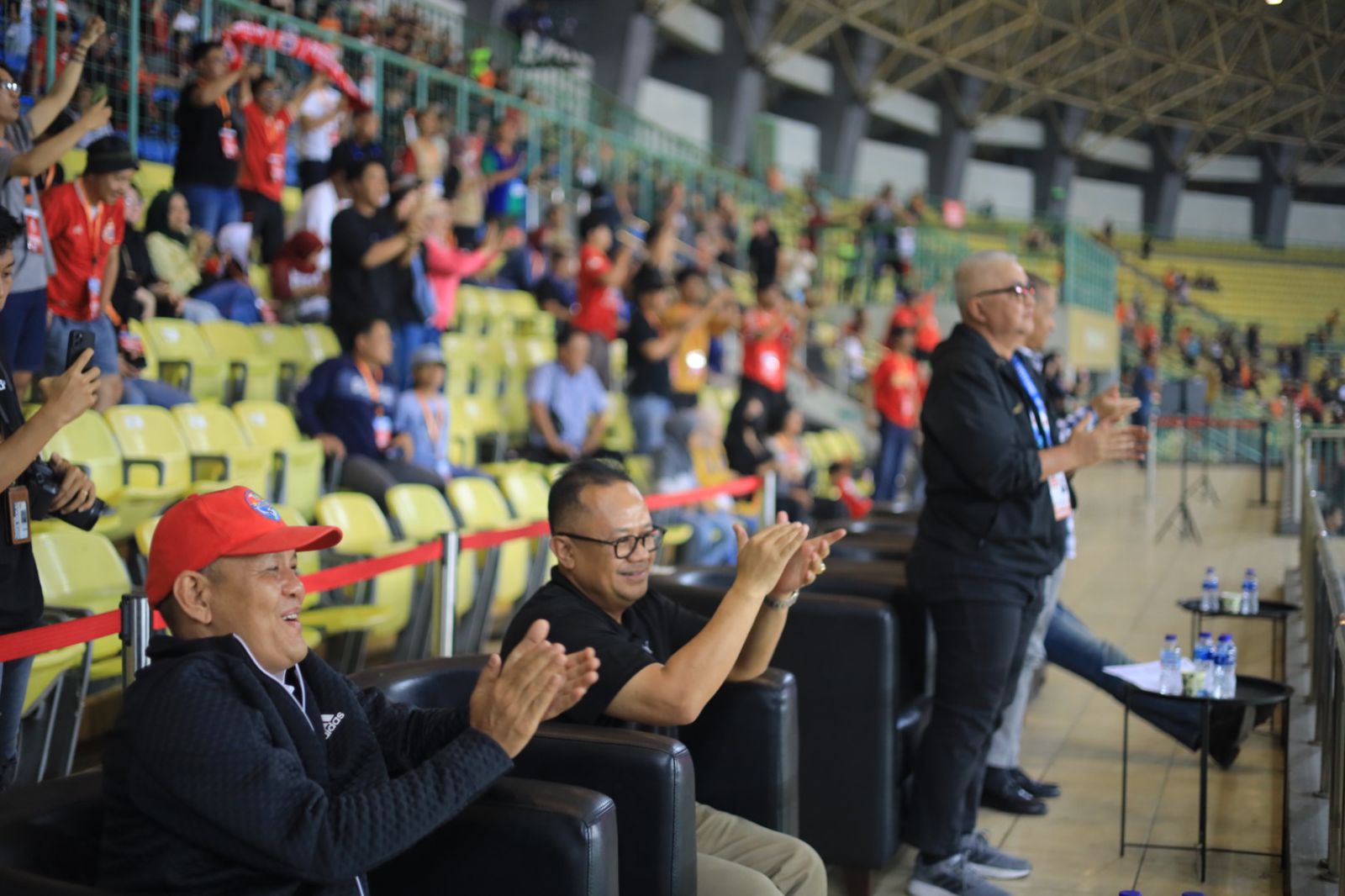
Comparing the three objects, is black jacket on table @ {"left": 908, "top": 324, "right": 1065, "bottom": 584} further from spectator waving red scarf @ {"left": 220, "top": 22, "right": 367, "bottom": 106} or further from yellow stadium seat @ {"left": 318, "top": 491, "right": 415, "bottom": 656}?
spectator waving red scarf @ {"left": 220, "top": 22, "right": 367, "bottom": 106}

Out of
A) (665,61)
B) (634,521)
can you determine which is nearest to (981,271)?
(634,521)

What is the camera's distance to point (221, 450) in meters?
5.11

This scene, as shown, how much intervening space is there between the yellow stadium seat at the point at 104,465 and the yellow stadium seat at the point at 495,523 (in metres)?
1.28

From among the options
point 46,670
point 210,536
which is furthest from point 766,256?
point 210,536

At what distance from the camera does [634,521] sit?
8.42ft

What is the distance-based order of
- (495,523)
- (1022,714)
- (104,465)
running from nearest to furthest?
(1022,714)
(104,465)
(495,523)

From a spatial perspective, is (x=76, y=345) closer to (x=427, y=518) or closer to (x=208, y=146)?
(x=427, y=518)

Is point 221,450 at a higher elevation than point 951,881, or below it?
higher

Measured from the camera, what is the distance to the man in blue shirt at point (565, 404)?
24.0 feet

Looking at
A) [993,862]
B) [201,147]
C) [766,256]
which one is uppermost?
[766,256]

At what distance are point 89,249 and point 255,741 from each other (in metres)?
3.46

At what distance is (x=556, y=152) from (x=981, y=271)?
29.6 feet

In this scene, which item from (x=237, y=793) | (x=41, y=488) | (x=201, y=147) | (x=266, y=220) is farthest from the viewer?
(x=266, y=220)

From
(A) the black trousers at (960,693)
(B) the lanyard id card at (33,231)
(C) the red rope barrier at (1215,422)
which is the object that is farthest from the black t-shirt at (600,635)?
(C) the red rope barrier at (1215,422)
